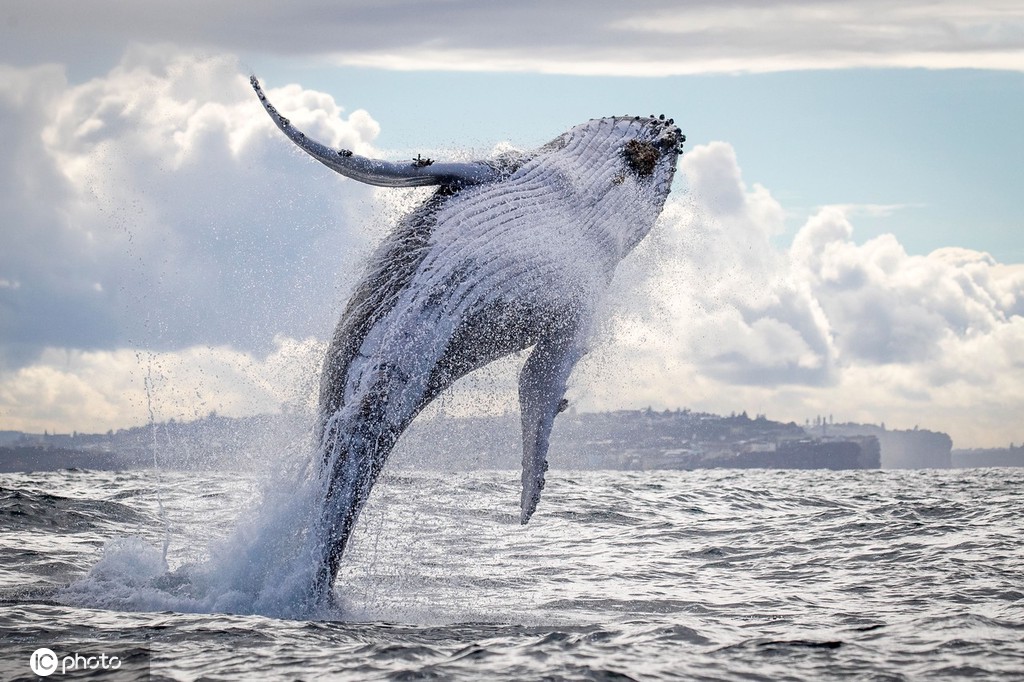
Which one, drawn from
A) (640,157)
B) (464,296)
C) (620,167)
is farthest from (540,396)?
(640,157)

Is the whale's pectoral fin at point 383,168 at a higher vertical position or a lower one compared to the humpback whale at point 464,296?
higher

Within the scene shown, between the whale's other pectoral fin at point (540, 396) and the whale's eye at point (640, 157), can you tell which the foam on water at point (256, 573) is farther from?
the whale's eye at point (640, 157)

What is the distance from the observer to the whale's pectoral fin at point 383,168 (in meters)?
10.7

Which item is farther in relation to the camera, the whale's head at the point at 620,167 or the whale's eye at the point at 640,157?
the whale's eye at the point at 640,157

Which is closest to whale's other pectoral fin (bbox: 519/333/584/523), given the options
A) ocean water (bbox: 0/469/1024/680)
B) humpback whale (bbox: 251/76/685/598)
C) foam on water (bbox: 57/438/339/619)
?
humpback whale (bbox: 251/76/685/598)

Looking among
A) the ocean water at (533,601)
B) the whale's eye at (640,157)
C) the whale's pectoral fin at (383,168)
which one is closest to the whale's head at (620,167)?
the whale's eye at (640,157)

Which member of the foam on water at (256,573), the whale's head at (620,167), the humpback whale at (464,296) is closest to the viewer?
the foam on water at (256,573)

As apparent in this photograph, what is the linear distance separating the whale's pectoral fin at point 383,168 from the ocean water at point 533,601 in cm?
304

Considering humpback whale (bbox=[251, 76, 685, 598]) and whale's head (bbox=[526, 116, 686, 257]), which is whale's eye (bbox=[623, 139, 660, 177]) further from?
humpback whale (bbox=[251, 76, 685, 598])

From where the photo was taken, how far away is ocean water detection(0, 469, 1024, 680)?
9.09m

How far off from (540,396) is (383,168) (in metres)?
3.06

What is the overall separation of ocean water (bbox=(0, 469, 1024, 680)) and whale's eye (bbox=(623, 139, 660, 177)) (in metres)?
4.53

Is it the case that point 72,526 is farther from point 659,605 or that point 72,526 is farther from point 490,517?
point 659,605

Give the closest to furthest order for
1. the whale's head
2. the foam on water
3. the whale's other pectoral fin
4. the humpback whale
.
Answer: the foam on water → the humpback whale → the whale's other pectoral fin → the whale's head
